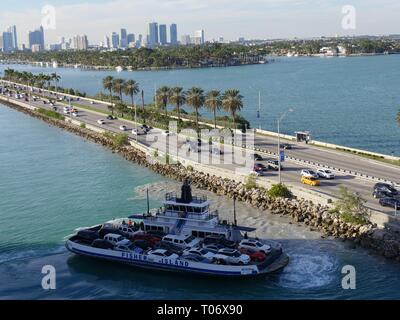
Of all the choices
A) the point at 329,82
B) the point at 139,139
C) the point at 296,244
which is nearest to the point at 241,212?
the point at 296,244

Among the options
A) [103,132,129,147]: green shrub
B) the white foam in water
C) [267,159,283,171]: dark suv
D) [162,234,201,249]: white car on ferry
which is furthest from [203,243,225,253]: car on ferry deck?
[103,132,129,147]: green shrub

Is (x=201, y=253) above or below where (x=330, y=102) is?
below

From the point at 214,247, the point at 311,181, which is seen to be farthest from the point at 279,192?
the point at 214,247

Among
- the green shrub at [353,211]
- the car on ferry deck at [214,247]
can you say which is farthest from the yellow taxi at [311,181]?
the car on ferry deck at [214,247]

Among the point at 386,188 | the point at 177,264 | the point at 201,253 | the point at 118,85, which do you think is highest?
the point at 118,85

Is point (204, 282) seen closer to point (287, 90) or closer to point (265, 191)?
point (265, 191)

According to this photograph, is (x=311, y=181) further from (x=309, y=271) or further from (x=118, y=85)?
(x=118, y=85)

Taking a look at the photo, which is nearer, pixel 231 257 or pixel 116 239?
pixel 231 257
